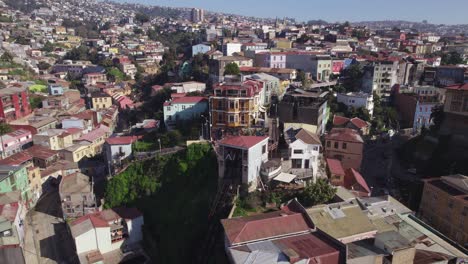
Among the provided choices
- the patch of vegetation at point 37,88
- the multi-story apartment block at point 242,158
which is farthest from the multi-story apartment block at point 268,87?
the patch of vegetation at point 37,88

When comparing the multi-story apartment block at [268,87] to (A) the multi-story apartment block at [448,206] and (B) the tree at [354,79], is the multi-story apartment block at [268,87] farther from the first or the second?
(A) the multi-story apartment block at [448,206]

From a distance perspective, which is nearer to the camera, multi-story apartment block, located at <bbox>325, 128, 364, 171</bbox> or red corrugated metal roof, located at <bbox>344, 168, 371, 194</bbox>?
red corrugated metal roof, located at <bbox>344, 168, 371, 194</bbox>

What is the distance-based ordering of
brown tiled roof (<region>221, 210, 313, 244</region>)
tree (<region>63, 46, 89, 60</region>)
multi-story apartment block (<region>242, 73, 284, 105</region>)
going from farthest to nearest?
tree (<region>63, 46, 89, 60</region>) → multi-story apartment block (<region>242, 73, 284, 105</region>) → brown tiled roof (<region>221, 210, 313, 244</region>)

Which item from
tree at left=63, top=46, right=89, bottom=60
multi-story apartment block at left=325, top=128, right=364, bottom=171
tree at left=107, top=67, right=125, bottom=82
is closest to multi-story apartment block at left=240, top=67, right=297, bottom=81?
multi-story apartment block at left=325, top=128, right=364, bottom=171

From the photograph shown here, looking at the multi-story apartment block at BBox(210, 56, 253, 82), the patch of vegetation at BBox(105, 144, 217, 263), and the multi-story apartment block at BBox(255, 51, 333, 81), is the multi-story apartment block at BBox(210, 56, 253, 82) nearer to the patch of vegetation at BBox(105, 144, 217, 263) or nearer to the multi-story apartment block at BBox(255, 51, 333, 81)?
the multi-story apartment block at BBox(255, 51, 333, 81)

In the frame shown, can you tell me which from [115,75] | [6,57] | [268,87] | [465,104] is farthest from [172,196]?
[6,57]

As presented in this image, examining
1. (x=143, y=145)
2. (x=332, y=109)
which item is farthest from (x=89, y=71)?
(x=332, y=109)
